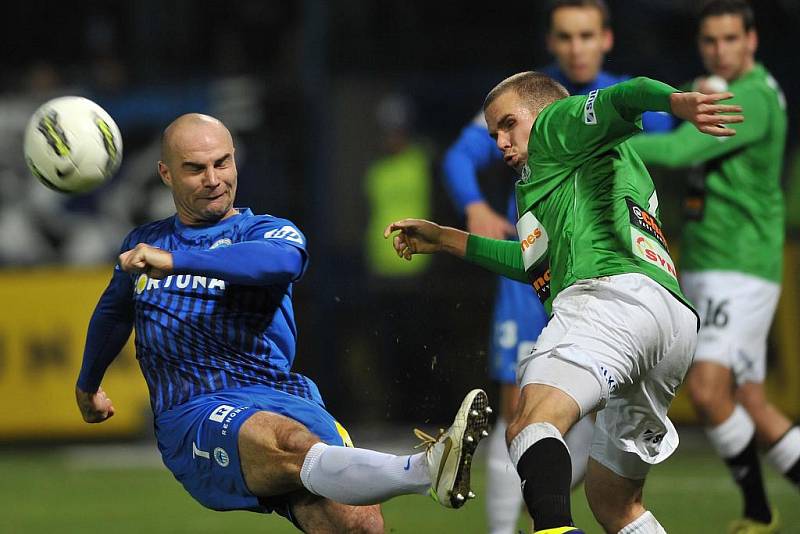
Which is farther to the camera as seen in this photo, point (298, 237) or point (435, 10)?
point (435, 10)

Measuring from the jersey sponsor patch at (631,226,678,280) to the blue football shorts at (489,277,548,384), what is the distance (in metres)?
1.82

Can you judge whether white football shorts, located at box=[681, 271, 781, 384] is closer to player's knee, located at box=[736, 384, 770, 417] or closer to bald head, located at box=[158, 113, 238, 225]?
player's knee, located at box=[736, 384, 770, 417]

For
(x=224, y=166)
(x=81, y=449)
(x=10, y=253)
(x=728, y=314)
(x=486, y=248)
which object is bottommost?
(x=81, y=449)

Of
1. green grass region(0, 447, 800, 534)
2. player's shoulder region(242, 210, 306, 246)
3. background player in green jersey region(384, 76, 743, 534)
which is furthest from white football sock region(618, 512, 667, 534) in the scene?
green grass region(0, 447, 800, 534)

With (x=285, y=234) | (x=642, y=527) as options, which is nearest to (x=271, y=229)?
(x=285, y=234)

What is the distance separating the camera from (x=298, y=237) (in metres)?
5.29

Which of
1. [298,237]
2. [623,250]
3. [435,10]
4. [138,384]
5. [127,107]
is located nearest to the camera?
[623,250]

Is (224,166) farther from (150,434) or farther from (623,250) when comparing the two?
(150,434)

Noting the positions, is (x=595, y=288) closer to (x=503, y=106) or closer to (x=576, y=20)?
(x=503, y=106)

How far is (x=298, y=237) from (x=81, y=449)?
770 cm

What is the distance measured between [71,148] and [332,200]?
757cm

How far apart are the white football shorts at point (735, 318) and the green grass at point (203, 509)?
37.6 inches

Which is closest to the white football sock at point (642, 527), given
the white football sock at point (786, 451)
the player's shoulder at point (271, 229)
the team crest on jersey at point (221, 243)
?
the player's shoulder at point (271, 229)

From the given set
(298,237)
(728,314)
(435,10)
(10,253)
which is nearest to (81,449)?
(10,253)
